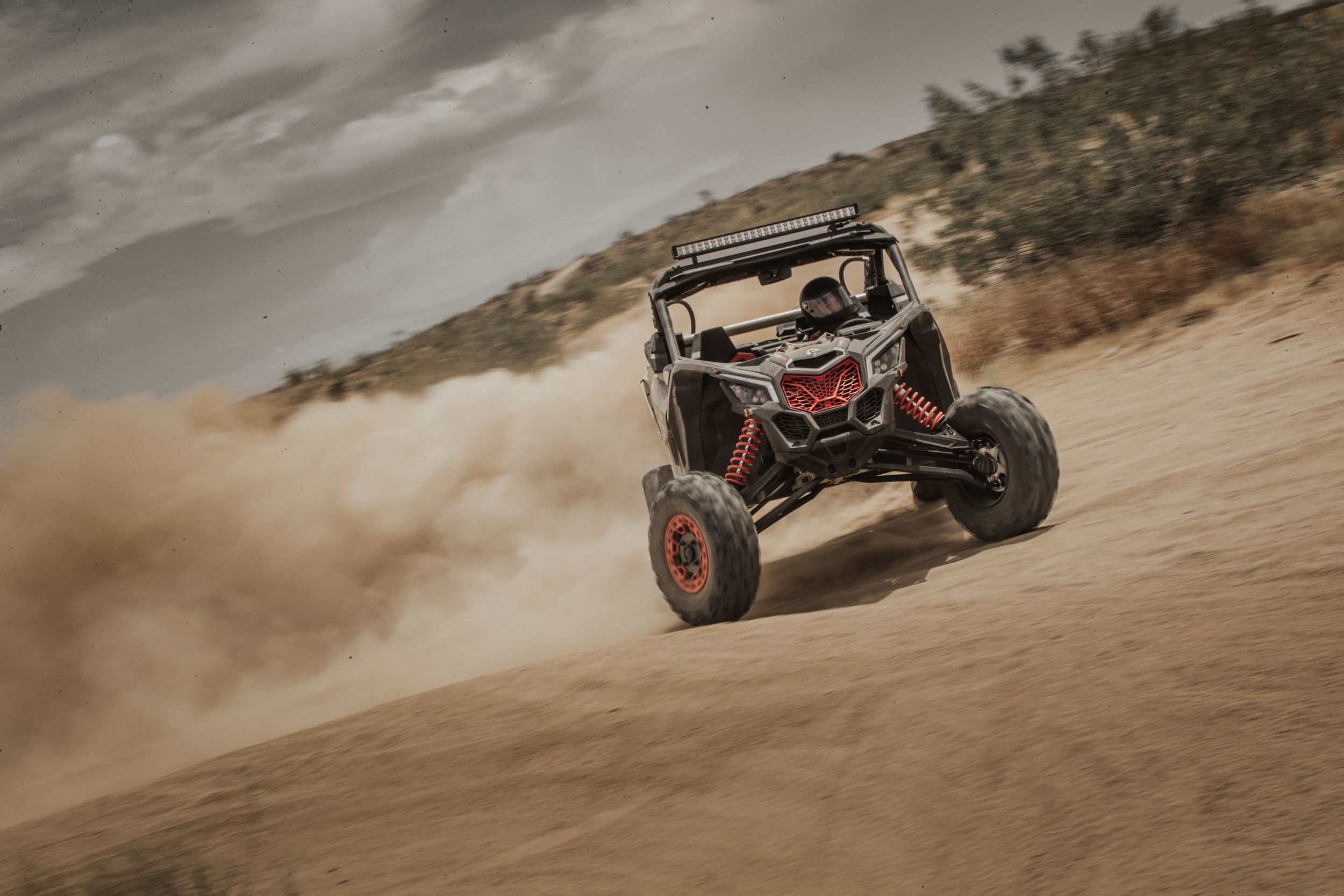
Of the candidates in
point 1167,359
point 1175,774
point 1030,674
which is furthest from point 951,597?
point 1167,359

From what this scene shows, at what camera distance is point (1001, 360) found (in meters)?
13.1

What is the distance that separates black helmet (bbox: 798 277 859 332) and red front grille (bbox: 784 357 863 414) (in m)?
1.17

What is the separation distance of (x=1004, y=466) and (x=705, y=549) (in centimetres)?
186

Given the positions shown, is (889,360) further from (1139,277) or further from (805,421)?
(1139,277)

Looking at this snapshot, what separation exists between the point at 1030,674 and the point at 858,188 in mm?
30384

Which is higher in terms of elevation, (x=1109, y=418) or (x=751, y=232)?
(x=751, y=232)

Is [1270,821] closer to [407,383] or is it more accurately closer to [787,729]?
[787,729]

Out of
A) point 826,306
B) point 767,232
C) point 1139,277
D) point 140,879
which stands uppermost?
point 767,232

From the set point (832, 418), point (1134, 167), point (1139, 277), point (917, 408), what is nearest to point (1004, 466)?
point (917, 408)

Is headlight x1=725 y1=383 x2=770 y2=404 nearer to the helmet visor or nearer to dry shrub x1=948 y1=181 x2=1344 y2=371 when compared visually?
the helmet visor

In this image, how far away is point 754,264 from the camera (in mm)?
6758

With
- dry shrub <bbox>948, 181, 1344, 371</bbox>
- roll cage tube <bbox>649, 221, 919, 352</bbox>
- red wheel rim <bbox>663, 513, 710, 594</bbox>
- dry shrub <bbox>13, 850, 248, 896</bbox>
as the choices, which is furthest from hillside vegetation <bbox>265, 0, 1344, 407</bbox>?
dry shrub <bbox>13, 850, 248, 896</bbox>

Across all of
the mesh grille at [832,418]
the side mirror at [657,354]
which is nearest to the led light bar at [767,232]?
the side mirror at [657,354]

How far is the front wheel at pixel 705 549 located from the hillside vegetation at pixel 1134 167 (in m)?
8.54
